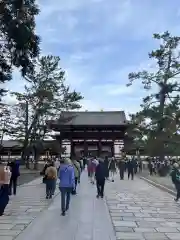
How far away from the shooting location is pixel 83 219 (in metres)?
9.48

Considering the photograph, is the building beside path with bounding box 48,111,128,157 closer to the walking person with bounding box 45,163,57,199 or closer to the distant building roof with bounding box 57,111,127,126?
the distant building roof with bounding box 57,111,127,126

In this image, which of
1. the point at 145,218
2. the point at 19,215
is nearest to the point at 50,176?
the point at 19,215

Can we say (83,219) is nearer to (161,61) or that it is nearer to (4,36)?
A: (4,36)

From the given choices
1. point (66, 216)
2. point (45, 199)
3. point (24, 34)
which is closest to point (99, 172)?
point (45, 199)

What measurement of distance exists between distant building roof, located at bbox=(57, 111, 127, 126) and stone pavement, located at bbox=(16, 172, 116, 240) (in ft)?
136

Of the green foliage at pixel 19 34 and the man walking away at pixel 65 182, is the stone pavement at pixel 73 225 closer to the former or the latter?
the man walking away at pixel 65 182

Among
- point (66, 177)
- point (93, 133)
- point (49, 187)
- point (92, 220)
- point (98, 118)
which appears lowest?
point (92, 220)

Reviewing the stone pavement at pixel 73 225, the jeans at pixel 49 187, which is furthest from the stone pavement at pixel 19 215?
the jeans at pixel 49 187

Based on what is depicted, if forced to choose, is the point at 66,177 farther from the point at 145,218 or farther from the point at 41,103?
the point at 41,103

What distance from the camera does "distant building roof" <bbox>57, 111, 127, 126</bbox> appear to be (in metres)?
54.0

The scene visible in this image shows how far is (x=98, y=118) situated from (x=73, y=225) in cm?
4930

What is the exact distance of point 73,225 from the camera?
859 centimetres

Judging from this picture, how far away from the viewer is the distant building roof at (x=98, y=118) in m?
54.0

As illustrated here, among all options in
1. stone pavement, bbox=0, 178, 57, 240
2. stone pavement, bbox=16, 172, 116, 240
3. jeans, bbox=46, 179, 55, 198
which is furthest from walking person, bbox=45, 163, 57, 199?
stone pavement, bbox=16, 172, 116, 240
